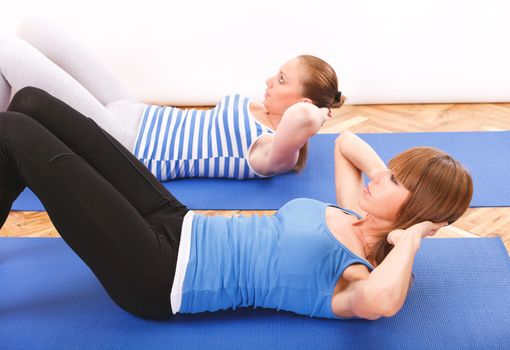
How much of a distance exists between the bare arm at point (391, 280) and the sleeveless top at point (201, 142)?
1034mm

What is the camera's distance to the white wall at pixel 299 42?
129 inches

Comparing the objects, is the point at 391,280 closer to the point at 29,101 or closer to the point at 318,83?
the point at 318,83

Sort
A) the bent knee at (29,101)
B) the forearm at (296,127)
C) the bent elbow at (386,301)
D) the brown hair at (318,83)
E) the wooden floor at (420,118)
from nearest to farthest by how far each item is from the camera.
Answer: the bent elbow at (386,301), the bent knee at (29,101), the forearm at (296,127), the brown hair at (318,83), the wooden floor at (420,118)

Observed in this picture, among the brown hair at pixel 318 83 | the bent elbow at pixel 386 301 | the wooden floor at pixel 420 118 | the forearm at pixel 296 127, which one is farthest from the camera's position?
the wooden floor at pixel 420 118

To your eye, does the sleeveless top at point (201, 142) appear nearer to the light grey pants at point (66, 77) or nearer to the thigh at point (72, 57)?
Result: the light grey pants at point (66, 77)

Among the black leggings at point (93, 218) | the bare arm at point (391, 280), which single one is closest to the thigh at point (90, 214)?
the black leggings at point (93, 218)

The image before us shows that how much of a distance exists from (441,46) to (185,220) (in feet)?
7.41

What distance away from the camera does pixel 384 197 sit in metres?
1.55

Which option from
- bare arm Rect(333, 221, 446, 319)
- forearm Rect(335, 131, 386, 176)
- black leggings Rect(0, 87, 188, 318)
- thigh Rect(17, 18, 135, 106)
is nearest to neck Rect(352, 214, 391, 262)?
bare arm Rect(333, 221, 446, 319)

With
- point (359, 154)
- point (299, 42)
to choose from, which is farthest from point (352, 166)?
point (299, 42)

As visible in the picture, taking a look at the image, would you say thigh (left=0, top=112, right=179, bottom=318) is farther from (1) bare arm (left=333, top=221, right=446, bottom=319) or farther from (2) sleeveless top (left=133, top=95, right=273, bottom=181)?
(2) sleeveless top (left=133, top=95, right=273, bottom=181)

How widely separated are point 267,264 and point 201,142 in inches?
38.8

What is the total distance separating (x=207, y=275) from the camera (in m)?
1.59

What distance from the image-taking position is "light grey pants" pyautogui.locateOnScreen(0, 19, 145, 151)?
235 cm
